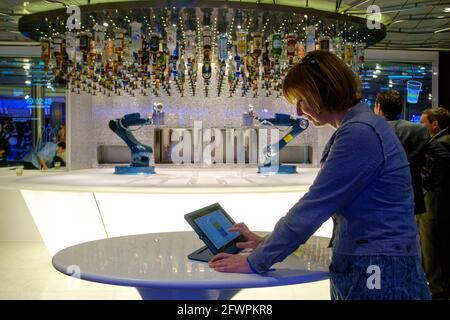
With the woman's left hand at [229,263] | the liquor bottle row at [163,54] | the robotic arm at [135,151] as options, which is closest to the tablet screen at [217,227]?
the woman's left hand at [229,263]

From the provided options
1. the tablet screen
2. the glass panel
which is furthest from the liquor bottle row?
the tablet screen

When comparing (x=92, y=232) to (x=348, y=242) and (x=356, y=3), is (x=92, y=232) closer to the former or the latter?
(x=348, y=242)

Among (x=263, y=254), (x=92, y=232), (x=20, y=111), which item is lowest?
(x=92, y=232)

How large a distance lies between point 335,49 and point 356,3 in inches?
62.7

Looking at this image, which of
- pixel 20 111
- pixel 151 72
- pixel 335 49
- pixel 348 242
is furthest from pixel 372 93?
pixel 348 242

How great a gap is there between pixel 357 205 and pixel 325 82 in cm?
31

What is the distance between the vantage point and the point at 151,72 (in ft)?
16.3

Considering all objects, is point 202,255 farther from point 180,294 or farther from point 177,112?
point 177,112

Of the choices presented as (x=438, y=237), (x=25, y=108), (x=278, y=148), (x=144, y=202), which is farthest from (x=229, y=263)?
(x=25, y=108)

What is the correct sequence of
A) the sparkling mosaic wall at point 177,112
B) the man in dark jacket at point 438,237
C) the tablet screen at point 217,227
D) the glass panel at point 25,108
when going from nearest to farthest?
1. the tablet screen at point 217,227
2. the man in dark jacket at point 438,237
3. the sparkling mosaic wall at point 177,112
4. the glass panel at point 25,108

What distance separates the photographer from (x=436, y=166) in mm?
3398

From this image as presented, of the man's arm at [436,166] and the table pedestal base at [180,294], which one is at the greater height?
the man's arm at [436,166]

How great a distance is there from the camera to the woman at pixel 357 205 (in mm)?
1185

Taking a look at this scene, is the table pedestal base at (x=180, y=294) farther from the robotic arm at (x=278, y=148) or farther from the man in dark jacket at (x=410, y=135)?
the robotic arm at (x=278, y=148)
